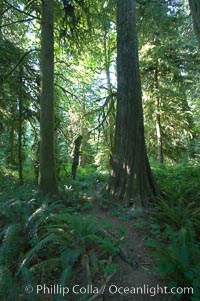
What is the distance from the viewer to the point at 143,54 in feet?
36.1

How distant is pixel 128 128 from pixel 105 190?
5.04 feet

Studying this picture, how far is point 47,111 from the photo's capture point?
5.83 meters

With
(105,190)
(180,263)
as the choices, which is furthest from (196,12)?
(105,190)

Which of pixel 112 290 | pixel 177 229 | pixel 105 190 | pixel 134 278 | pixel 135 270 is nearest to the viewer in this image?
pixel 112 290

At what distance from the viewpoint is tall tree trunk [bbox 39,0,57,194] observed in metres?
5.79

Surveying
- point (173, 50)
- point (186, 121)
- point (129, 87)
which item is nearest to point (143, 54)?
point (173, 50)

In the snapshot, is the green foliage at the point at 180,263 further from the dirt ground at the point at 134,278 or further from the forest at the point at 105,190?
the dirt ground at the point at 134,278

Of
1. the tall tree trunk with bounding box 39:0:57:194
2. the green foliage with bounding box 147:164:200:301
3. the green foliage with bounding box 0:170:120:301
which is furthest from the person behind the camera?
the tall tree trunk with bounding box 39:0:57:194

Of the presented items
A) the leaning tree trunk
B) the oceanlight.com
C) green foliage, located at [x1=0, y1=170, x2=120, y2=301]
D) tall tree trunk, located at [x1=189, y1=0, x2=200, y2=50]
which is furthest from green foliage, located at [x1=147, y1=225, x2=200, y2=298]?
tall tree trunk, located at [x1=189, y1=0, x2=200, y2=50]

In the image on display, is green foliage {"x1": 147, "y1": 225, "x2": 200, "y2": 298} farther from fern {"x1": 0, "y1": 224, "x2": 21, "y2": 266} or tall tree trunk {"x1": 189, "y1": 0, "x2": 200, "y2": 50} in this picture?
tall tree trunk {"x1": 189, "y1": 0, "x2": 200, "y2": 50}

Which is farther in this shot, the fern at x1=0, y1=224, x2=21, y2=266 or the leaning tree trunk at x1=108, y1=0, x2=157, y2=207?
the leaning tree trunk at x1=108, y1=0, x2=157, y2=207

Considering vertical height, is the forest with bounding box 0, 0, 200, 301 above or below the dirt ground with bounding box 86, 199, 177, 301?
above

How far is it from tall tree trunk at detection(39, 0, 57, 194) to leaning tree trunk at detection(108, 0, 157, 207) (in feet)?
4.68

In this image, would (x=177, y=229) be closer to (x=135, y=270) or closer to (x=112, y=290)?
(x=135, y=270)
